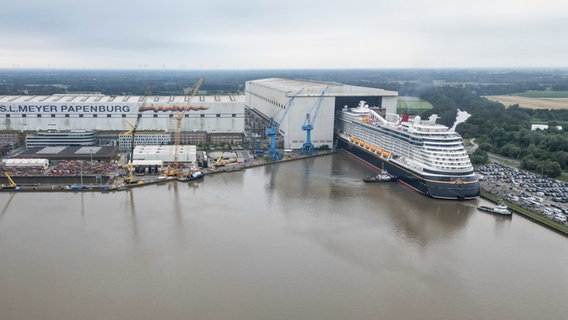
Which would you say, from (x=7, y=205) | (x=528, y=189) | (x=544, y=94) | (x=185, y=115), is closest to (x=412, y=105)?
(x=185, y=115)

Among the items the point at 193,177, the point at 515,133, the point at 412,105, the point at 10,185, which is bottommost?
the point at 10,185

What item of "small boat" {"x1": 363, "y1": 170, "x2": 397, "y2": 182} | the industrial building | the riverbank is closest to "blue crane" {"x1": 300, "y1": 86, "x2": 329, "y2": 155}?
"small boat" {"x1": 363, "y1": 170, "x2": 397, "y2": 182}

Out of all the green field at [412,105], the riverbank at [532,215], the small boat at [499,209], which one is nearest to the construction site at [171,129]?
the riverbank at [532,215]

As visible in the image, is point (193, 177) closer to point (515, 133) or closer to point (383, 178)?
point (383, 178)

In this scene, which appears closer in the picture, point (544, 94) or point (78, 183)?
point (78, 183)

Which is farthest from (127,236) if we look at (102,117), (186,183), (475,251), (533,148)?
(533,148)

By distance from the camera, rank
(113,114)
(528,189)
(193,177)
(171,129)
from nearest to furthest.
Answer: (528,189) → (193,177) → (113,114) → (171,129)
